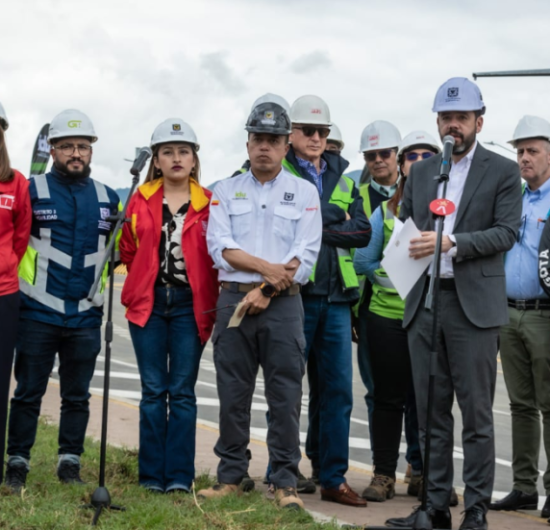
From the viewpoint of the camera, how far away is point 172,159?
770 cm

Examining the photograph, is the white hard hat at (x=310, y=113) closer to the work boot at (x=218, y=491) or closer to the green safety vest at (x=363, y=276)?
the green safety vest at (x=363, y=276)

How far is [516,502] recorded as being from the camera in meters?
8.20

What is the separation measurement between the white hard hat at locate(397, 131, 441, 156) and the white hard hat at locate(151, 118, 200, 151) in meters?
1.59

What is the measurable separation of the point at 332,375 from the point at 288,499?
1.12m

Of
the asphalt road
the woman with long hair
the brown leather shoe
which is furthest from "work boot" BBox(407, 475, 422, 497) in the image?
the asphalt road

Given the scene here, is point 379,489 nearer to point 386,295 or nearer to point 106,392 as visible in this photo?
point 386,295

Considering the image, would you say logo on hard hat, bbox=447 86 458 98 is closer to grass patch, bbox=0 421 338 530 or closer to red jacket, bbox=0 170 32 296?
grass patch, bbox=0 421 338 530

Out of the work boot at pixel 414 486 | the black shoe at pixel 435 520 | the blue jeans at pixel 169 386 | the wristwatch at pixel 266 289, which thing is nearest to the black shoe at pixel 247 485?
the blue jeans at pixel 169 386

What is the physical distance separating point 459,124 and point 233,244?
157 cm

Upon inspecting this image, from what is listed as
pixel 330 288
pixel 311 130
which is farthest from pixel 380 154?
pixel 330 288

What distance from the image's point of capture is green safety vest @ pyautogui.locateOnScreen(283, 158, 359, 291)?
7762mm

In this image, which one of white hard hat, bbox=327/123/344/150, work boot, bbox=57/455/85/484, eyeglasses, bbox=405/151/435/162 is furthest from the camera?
white hard hat, bbox=327/123/344/150

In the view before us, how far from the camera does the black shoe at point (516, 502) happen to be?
26.7 feet

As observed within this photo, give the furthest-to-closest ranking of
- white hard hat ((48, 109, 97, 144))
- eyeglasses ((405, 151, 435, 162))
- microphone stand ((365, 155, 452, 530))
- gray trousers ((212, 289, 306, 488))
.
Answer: eyeglasses ((405, 151, 435, 162)) → white hard hat ((48, 109, 97, 144)) → gray trousers ((212, 289, 306, 488)) → microphone stand ((365, 155, 452, 530))
